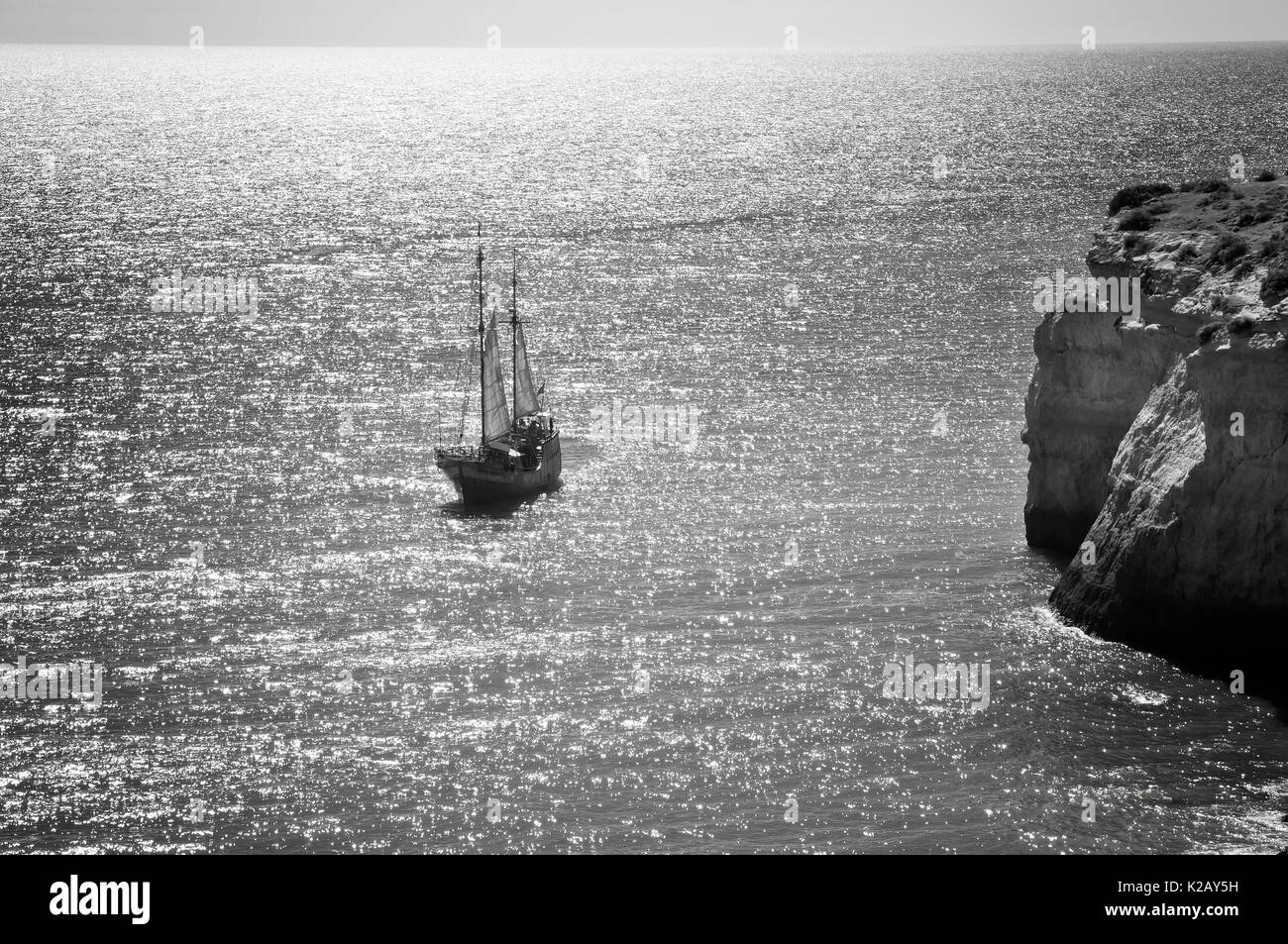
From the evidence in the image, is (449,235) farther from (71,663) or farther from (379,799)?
(379,799)

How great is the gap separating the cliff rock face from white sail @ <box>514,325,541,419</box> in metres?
28.3

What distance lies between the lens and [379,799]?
3950cm

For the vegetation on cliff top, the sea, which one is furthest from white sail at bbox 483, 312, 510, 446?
the vegetation on cliff top

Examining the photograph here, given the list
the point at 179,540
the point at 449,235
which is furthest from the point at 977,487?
the point at 449,235

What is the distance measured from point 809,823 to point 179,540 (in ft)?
109

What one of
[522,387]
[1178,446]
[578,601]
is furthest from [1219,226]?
[522,387]

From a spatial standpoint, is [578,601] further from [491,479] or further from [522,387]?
[522,387]

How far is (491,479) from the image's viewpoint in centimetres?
6719

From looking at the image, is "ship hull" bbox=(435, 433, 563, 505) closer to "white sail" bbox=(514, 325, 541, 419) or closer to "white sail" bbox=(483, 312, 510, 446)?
"white sail" bbox=(483, 312, 510, 446)

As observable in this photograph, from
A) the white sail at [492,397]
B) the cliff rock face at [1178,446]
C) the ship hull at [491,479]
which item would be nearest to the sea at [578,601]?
the ship hull at [491,479]

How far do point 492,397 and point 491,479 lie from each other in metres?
7.77

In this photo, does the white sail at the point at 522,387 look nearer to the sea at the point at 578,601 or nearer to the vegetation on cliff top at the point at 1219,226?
the sea at the point at 578,601

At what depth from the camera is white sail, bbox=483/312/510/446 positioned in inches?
2857

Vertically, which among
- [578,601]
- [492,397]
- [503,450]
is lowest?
[578,601]
